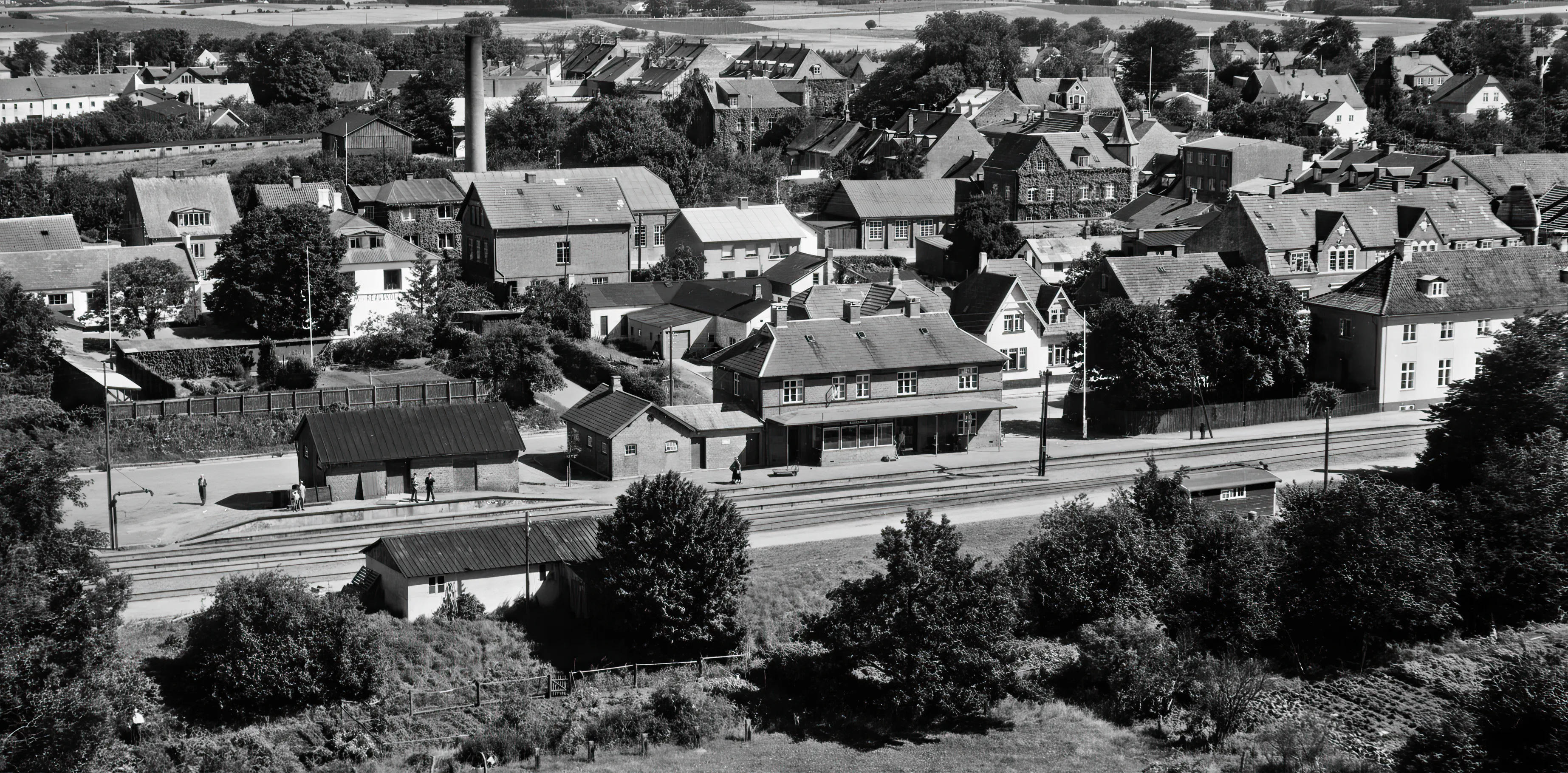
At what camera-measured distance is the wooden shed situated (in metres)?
106

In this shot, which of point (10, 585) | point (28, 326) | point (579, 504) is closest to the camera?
point (10, 585)

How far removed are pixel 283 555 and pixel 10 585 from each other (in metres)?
10.1

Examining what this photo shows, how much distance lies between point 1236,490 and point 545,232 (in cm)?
3327

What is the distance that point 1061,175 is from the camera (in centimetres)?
9038

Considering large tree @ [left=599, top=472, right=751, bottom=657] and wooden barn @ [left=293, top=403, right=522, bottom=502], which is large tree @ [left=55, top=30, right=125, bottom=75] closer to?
wooden barn @ [left=293, top=403, right=522, bottom=502]

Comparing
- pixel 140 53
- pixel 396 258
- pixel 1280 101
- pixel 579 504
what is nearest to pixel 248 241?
pixel 396 258

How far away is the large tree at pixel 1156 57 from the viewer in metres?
145

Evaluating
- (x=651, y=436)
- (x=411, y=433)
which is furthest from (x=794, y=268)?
(x=411, y=433)

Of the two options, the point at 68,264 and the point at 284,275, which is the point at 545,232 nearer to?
the point at 284,275

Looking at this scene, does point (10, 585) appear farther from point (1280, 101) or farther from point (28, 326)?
point (1280, 101)

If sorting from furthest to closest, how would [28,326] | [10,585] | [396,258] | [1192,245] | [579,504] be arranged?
[1192,245] < [396,258] < [28,326] < [579,504] < [10,585]

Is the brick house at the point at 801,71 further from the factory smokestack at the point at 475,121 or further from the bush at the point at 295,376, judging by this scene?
the bush at the point at 295,376

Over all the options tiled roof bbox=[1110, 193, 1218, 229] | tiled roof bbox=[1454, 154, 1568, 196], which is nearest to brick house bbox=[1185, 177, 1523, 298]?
tiled roof bbox=[1110, 193, 1218, 229]

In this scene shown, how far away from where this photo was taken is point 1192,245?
70875 millimetres
